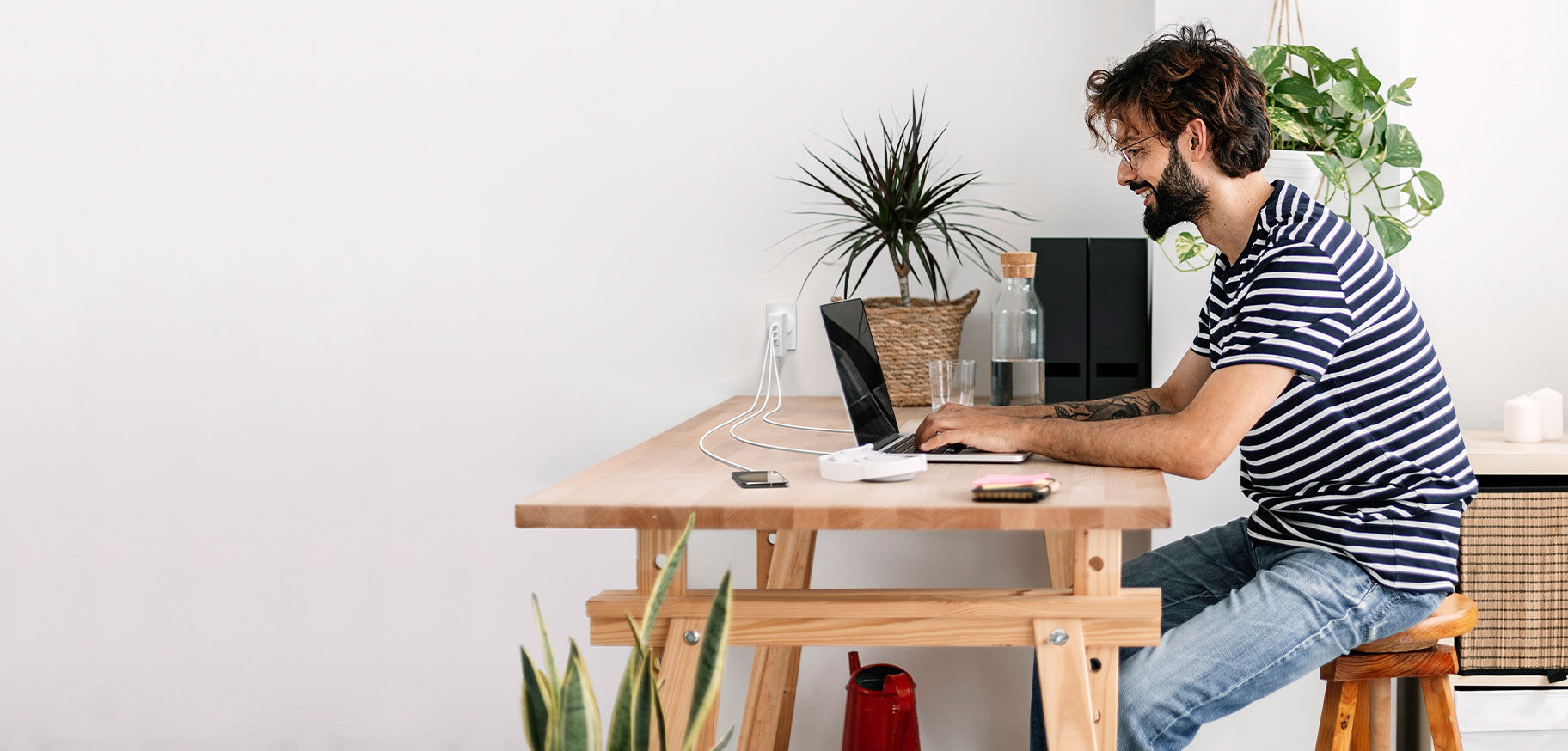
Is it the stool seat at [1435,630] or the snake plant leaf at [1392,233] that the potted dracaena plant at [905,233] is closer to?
the snake plant leaf at [1392,233]

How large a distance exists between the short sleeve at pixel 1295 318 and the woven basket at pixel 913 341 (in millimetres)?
785

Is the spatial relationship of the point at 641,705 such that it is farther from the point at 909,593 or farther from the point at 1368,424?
the point at 1368,424

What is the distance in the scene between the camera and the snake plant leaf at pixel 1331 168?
6.61 ft

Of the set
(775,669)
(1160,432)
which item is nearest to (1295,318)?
(1160,432)

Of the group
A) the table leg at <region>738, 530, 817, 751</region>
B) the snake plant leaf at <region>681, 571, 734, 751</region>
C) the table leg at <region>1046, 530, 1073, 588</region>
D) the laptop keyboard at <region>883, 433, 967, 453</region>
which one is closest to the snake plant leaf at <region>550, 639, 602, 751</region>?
the snake plant leaf at <region>681, 571, 734, 751</region>

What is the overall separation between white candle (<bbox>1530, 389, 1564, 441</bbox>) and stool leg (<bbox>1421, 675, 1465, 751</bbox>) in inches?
29.9

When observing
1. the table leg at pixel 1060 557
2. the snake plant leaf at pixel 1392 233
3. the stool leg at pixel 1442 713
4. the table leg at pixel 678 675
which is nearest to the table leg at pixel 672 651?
the table leg at pixel 678 675

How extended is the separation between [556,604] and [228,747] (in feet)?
2.95

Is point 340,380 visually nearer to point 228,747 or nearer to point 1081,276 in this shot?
point 228,747

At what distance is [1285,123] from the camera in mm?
2051

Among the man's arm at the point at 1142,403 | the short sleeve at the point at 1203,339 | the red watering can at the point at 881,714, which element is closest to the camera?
the man's arm at the point at 1142,403

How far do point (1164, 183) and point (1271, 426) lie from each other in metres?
0.40

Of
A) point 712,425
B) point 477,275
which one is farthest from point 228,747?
point 712,425

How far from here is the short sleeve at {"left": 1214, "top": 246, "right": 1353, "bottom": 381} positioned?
4.82 feet
